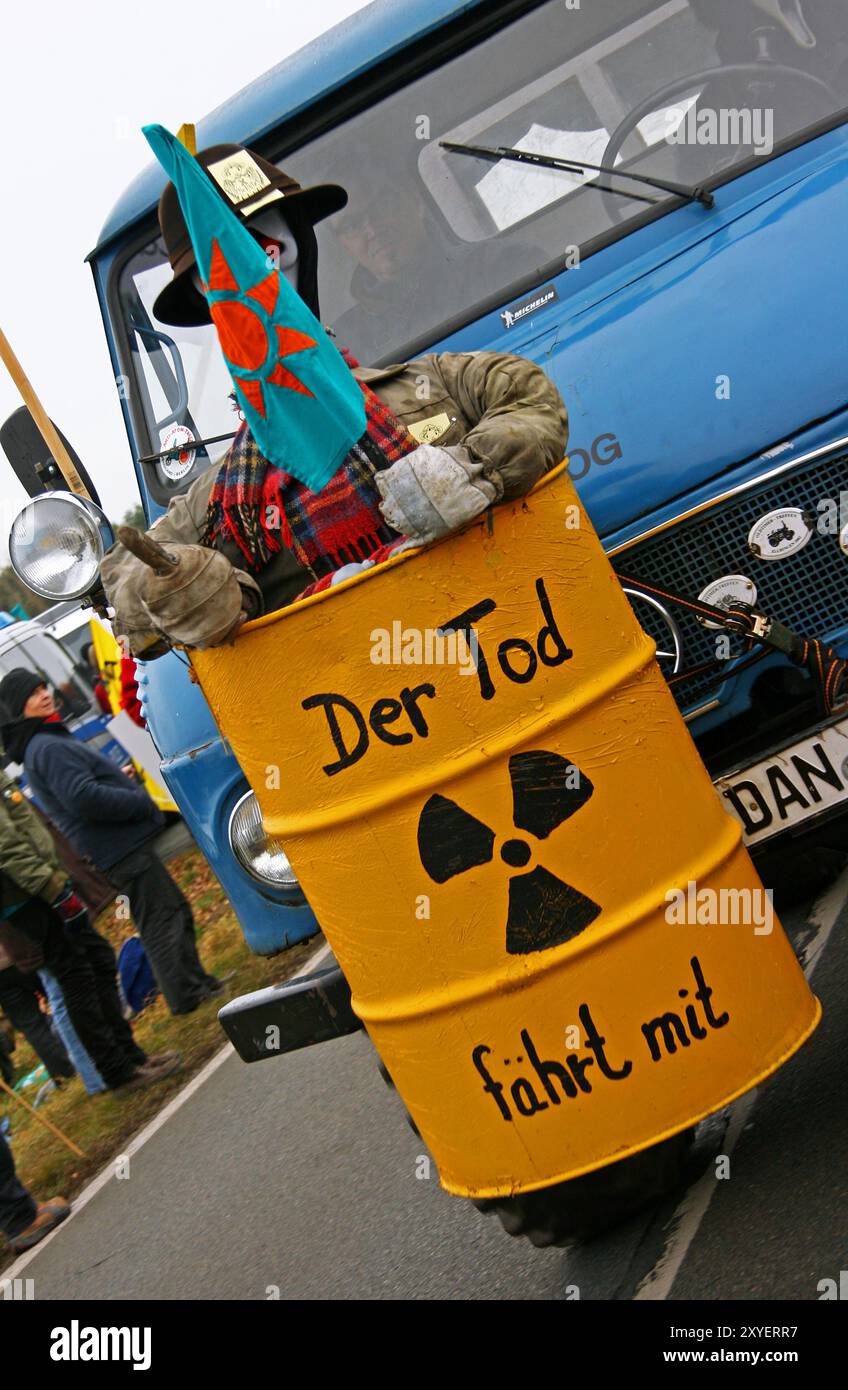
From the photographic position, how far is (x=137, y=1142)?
6.69 m

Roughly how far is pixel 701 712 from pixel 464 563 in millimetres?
953

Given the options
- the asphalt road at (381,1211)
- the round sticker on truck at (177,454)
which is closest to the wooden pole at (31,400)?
the round sticker on truck at (177,454)

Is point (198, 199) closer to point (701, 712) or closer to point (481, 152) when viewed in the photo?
point (701, 712)

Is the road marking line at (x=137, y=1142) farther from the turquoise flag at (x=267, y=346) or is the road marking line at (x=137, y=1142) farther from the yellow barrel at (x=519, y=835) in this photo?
the turquoise flag at (x=267, y=346)

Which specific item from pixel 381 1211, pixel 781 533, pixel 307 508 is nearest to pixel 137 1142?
pixel 381 1211

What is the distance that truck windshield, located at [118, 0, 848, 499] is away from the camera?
14.2ft

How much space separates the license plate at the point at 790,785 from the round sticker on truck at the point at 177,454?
2157mm

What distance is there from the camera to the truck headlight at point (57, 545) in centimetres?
356

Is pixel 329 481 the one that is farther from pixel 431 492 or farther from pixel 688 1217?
pixel 688 1217

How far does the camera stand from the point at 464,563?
112 inches

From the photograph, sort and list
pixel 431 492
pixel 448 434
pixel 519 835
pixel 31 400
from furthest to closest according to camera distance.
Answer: pixel 31 400 → pixel 448 434 → pixel 519 835 → pixel 431 492

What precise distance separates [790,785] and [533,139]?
7.11ft

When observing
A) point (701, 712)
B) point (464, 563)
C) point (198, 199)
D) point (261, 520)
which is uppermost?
point (198, 199)
